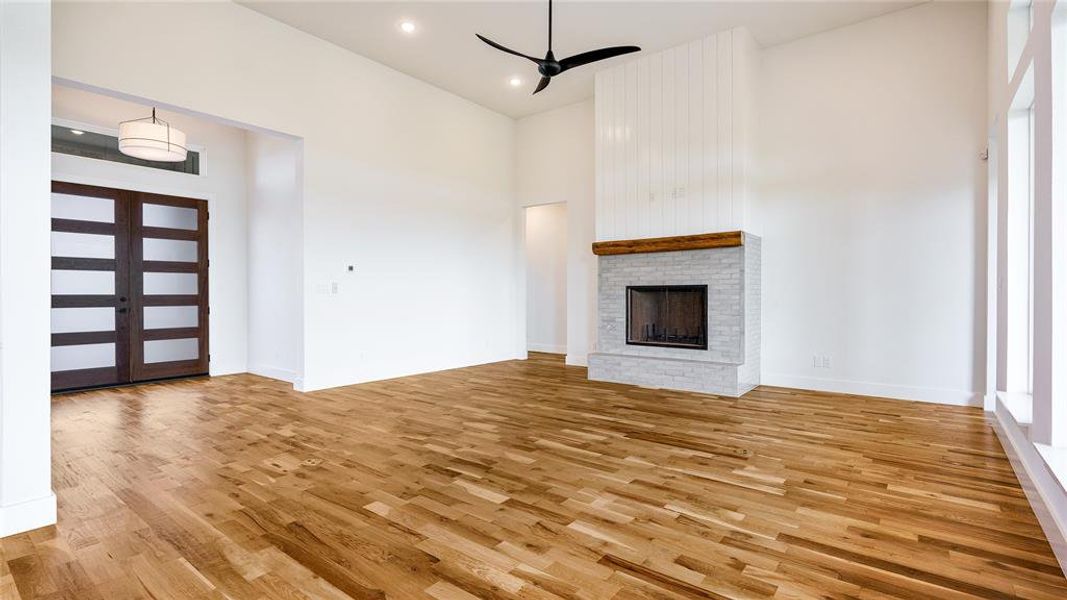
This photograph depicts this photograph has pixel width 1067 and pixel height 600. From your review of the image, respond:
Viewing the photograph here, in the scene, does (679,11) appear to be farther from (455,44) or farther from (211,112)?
(211,112)

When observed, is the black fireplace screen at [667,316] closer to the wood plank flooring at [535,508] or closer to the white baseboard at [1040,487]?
the wood plank flooring at [535,508]

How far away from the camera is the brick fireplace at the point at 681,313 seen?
5117mm

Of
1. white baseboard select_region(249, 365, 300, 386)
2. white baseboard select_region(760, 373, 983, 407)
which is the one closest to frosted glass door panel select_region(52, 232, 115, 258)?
white baseboard select_region(249, 365, 300, 386)

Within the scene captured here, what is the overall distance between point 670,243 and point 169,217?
20.3 ft

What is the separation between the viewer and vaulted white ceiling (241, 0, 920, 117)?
4.73 m

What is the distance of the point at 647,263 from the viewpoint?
5.77 metres

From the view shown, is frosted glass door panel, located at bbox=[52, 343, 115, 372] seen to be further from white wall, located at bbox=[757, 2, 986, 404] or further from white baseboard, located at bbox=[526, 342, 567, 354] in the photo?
white wall, located at bbox=[757, 2, 986, 404]

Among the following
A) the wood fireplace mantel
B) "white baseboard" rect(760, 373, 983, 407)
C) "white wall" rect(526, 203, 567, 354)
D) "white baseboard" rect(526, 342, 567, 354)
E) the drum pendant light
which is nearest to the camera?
"white baseboard" rect(760, 373, 983, 407)

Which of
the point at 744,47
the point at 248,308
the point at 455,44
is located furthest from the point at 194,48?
the point at 744,47

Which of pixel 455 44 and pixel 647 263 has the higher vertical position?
pixel 455 44

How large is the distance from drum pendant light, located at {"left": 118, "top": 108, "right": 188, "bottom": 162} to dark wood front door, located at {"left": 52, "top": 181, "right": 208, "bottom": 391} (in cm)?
135

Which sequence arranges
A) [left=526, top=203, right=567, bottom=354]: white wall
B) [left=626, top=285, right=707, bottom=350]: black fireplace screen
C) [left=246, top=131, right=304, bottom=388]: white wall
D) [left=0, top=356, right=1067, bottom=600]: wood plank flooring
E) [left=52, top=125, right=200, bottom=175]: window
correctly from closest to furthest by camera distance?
[left=0, top=356, right=1067, bottom=600]: wood plank flooring → [left=52, top=125, right=200, bottom=175]: window → [left=626, top=285, right=707, bottom=350]: black fireplace screen → [left=246, top=131, right=304, bottom=388]: white wall → [left=526, top=203, right=567, bottom=354]: white wall

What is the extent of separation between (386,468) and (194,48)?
13.6 feet

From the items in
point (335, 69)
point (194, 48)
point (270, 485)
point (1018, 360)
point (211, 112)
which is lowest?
point (270, 485)
